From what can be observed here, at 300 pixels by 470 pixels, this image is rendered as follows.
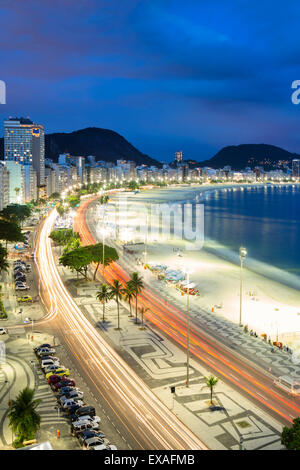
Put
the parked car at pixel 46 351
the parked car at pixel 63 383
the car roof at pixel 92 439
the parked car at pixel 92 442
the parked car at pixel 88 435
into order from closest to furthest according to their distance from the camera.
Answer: the parked car at pixel 92 442, the car roof at pixel 92 439, the parked car at pixel 88 435, the parked car at pixel 63 383, the parked car at pixel 46 351

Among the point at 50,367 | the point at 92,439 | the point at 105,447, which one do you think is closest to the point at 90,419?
the point at 92,439

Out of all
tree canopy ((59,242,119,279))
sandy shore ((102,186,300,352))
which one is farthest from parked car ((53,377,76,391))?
tree canopy ((59,242,119,279))

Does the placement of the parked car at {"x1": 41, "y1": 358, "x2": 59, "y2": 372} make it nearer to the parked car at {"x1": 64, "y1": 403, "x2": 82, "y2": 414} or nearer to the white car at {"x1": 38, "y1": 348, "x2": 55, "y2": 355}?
the white car at {"x1": 38, "y1": 348, "x2": 55, "y2": 355}

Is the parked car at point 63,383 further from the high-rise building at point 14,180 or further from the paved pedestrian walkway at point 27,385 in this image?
the high-rise building at point 14,180

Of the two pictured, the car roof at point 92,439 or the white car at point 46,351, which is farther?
the white car at point 46,351

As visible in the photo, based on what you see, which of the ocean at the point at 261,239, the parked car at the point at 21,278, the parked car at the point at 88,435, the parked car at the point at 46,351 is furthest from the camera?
the ocean at the point at 261,239

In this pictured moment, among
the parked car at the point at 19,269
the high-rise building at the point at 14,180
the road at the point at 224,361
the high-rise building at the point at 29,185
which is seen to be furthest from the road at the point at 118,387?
the high-rise building at the point at 29,185
